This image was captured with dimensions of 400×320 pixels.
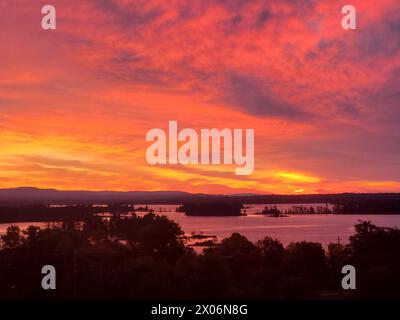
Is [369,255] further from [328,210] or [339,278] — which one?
[328,210]

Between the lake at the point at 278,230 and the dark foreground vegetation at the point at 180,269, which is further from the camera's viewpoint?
the lake at the point at 278,230

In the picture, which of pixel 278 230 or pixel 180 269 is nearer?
pixel 180 269

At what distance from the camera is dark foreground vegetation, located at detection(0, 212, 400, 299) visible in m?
8.87

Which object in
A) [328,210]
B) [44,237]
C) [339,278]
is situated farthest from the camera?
[328,210]

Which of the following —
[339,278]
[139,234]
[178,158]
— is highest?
[178,158]

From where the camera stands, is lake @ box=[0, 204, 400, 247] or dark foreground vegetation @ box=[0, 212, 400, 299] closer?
dark foreground vegetation @ box=[0, 212, 400, 299]

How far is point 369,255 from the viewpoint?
1216 centimetres

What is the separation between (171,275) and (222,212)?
25.9 metres

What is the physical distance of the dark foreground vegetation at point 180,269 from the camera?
887 centimetres

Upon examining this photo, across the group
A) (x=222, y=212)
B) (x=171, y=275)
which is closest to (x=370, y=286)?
(x=171, y=275)

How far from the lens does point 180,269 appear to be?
10.3 m
